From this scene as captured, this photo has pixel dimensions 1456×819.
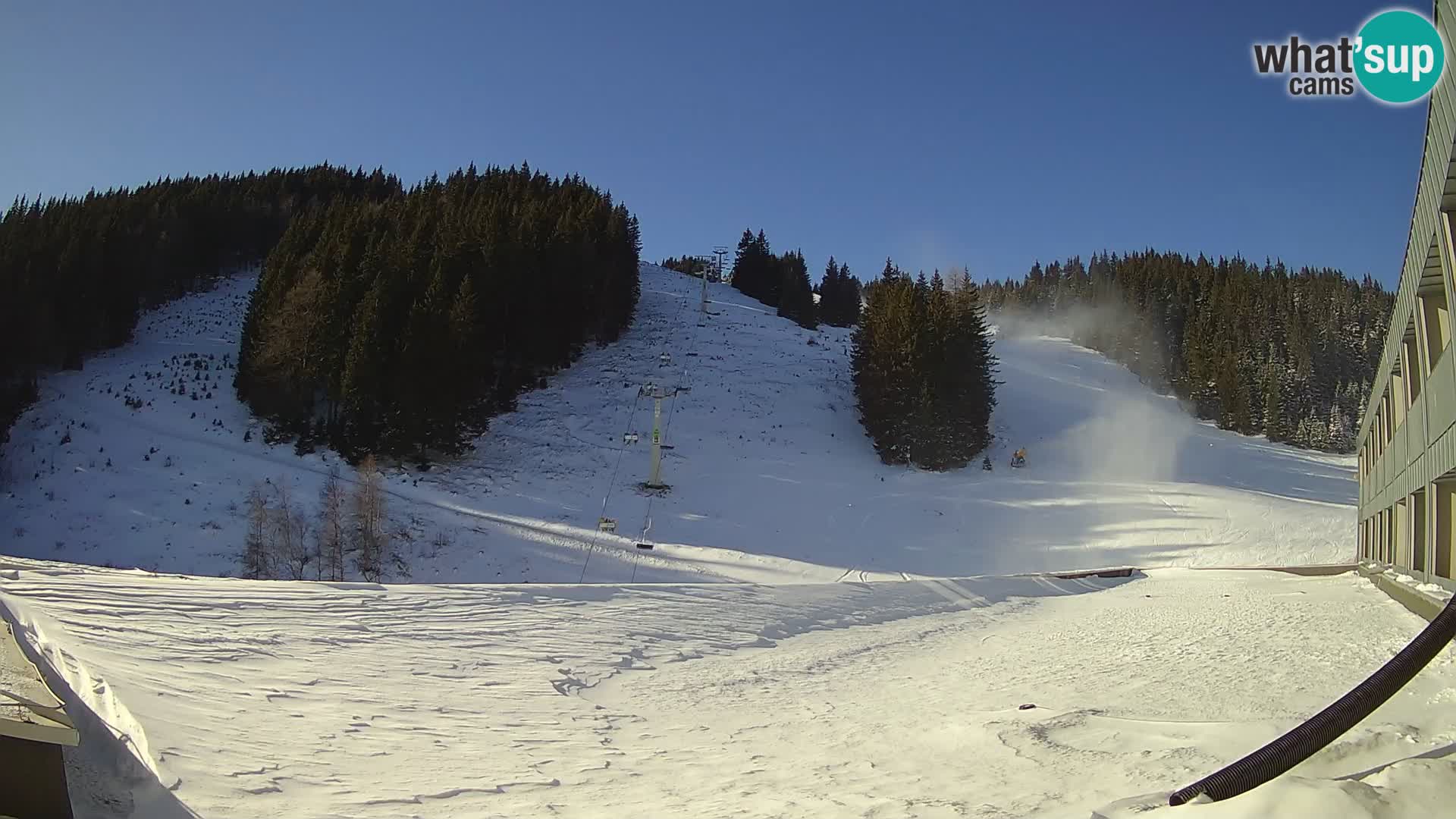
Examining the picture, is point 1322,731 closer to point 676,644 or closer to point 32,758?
point 32,758

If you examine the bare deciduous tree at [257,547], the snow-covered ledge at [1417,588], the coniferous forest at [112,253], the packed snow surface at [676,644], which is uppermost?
the coniferous forest at [112,253]

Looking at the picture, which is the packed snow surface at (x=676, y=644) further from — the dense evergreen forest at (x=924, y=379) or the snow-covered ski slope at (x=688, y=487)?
the dense evergreen forest at (x=924, y=379)

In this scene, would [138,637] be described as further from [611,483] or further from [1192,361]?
[1192,361]

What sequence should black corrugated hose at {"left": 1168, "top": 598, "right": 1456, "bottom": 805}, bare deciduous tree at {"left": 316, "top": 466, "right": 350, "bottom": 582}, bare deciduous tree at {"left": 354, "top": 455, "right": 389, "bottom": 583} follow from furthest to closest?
1. bare deciduous tree at {"left": 354, "top": 455, "right": 389, "bottom": 583}
2. bare deciduous tree at {"left": 316, "top": 466, "right": 350, "bottom": 582}
3. black corrugated hose at {"left": 1168, "top": 598, "right": 1456, "bottom": 805}

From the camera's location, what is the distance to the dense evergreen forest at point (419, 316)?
34.0 metres

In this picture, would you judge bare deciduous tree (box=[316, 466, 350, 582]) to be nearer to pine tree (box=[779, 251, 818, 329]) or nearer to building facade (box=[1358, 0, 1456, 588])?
building facade (box=[1358, 0, 1456, 588])

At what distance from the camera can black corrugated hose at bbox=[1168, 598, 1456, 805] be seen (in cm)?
339

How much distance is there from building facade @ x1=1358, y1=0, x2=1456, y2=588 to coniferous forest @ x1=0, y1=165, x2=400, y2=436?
41748mm

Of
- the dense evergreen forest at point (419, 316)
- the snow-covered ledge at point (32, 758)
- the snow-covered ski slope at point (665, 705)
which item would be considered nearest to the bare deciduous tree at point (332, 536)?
the dense evergreen forest at point (419, 316)

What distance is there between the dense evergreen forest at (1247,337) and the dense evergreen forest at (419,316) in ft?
144

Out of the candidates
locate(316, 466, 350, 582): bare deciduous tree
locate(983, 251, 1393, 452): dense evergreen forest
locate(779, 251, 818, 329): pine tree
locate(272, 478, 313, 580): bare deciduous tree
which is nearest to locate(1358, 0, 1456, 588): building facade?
locate(316, 466, 350, 582): bare deciduous tree

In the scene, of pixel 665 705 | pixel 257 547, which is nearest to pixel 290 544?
pixel 257 547

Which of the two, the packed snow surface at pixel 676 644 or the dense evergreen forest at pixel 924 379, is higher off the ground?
the dense evergreen forest at pixel 924 379

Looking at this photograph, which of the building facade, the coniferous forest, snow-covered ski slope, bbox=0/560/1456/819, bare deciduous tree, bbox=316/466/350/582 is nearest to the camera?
snow-covered ski slope, bbox=0/560/1456/819
